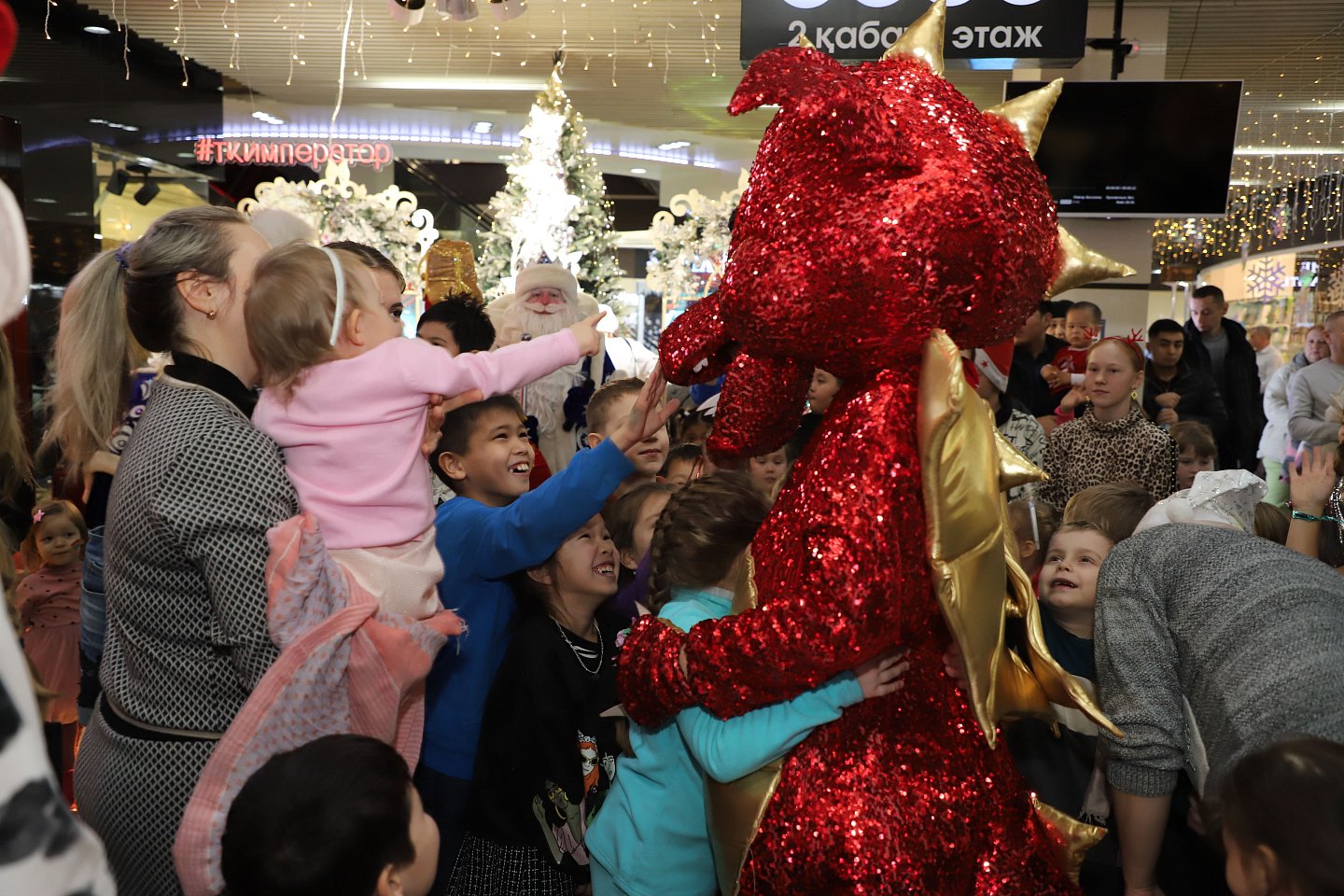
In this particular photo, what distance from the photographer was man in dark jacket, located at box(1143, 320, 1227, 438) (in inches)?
229

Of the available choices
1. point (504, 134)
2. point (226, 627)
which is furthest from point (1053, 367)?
point (504, 134)

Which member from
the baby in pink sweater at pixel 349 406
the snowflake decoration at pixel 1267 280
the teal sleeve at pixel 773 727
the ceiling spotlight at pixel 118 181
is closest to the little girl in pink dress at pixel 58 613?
the baby in pink sweater at pixel 349 406

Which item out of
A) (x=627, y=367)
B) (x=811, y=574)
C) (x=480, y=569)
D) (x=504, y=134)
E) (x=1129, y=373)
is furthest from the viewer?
(x=504, y=134)

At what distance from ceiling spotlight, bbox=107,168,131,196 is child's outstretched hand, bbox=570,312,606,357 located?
26.1 ft

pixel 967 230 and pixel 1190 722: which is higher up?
pixel 967 230

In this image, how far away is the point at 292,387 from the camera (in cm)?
184

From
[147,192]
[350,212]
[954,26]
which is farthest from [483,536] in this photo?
[147,192]

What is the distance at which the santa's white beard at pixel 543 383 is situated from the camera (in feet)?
17.1

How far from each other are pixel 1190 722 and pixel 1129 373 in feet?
7.77

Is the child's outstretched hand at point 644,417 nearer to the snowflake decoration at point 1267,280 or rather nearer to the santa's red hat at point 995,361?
the santa's red hat at point 995,361

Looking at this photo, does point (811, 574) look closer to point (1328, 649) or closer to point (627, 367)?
point (1328, 649)

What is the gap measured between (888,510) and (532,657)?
124 centimetres

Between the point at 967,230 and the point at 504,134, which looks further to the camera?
the point at 504,134

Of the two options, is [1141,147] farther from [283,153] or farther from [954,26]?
[283,153]
